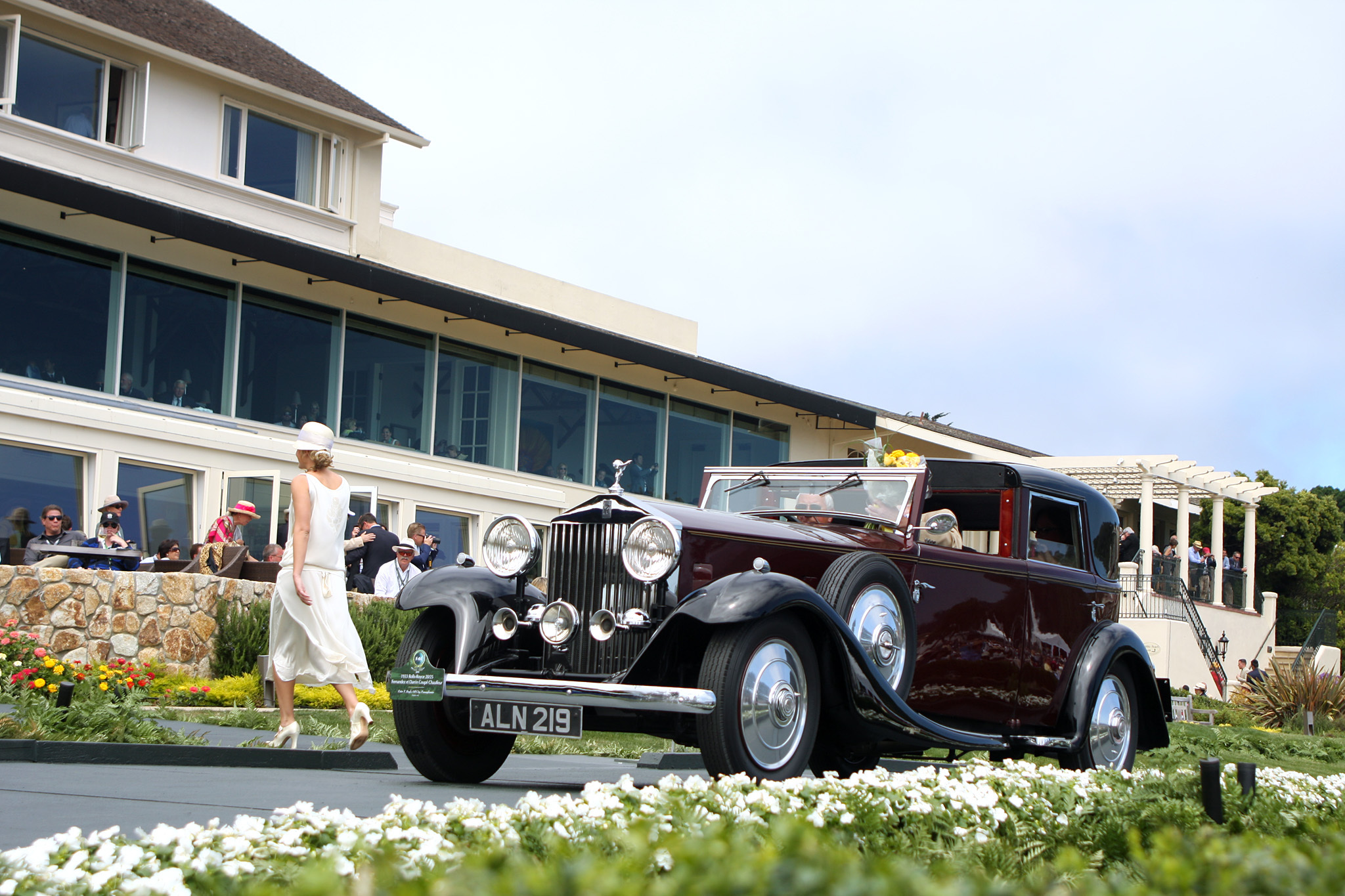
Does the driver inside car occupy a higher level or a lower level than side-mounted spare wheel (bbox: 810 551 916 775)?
higher

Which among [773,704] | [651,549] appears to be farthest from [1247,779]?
[651,549]

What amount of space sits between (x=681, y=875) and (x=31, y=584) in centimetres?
1188

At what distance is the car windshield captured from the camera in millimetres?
8234

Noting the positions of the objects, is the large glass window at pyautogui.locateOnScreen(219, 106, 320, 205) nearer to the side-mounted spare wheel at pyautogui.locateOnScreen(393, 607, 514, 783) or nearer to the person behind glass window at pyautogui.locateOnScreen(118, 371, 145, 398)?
the person behind glass window at pyautogui.locateOnScreen(118, 371, 145, 398)

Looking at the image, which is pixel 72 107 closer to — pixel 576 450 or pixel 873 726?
pixel 576 450

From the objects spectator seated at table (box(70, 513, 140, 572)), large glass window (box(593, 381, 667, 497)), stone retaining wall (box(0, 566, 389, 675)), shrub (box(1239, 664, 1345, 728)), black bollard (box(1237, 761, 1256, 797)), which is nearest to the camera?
black bollard (box(1237, 761, 1256, 797))

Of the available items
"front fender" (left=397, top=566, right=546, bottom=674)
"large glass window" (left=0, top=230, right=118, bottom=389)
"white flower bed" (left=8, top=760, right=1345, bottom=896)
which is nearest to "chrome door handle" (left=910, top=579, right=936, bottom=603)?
"front fender" (left=397, top=566, right=546, bottom=674)

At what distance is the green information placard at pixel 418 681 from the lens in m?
6.70

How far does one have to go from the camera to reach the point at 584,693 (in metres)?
6.17

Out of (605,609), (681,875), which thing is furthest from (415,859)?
(605,609)

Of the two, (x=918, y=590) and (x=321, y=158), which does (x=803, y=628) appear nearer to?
(x=918, y=590)

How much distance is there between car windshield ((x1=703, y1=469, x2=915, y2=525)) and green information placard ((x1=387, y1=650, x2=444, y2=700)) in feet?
8.37

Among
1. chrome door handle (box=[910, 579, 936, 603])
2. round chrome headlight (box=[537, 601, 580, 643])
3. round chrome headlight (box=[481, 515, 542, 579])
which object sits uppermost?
round chrome headlight (box=[481, 515, 542, 579])

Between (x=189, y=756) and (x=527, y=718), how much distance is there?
8.04ft
